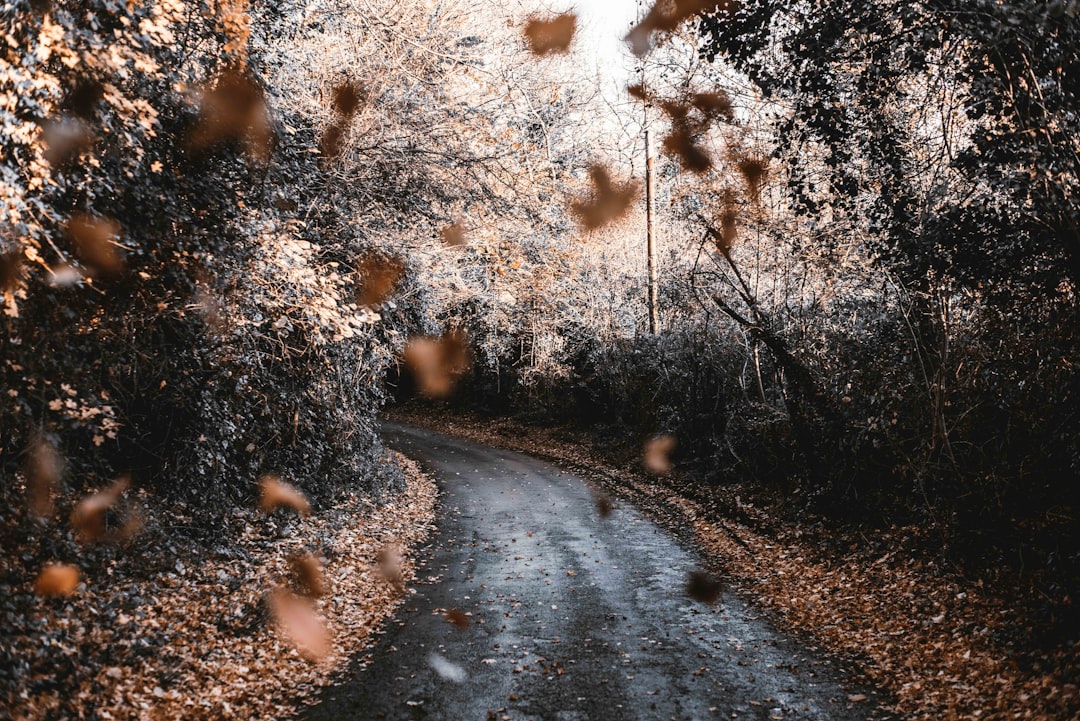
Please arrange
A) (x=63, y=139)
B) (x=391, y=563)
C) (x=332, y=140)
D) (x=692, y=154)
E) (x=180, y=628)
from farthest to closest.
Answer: (x=692, y=154)
(x=332, y=140)
(x=391, y=563)
(x=180, y=628)
(x=63, y=139)

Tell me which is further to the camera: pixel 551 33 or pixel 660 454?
pixel 551 33

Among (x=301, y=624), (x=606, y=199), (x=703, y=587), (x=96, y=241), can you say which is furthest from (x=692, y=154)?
(x=96, y=241)

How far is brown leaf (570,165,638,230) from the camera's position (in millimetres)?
27625

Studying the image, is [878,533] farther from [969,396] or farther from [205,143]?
[205,143]

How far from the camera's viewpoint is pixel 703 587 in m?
10.4

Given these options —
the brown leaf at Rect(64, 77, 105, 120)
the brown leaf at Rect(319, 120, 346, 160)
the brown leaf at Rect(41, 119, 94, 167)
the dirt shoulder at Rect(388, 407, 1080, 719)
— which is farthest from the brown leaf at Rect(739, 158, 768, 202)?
the brown leaf at Rect(41, 119, 94, 167)

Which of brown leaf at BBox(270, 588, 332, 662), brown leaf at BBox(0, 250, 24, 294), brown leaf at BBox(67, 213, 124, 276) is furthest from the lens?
brown leaf at BBox(270, 588, 332, 662)

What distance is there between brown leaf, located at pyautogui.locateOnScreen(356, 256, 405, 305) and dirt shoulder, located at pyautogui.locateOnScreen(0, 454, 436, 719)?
4560 millimetres

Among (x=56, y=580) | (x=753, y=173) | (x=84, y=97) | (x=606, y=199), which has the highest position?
(x=606, y=199)

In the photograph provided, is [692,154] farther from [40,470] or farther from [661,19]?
[40,470]

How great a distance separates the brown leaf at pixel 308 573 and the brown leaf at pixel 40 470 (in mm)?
3376

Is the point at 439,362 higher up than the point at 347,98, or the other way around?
the point at 347,98

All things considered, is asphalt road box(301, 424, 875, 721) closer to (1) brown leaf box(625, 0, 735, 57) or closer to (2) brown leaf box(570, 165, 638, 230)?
(1) brown leaf box(625, 0, 735, 57)

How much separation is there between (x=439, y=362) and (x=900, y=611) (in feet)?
92.2
